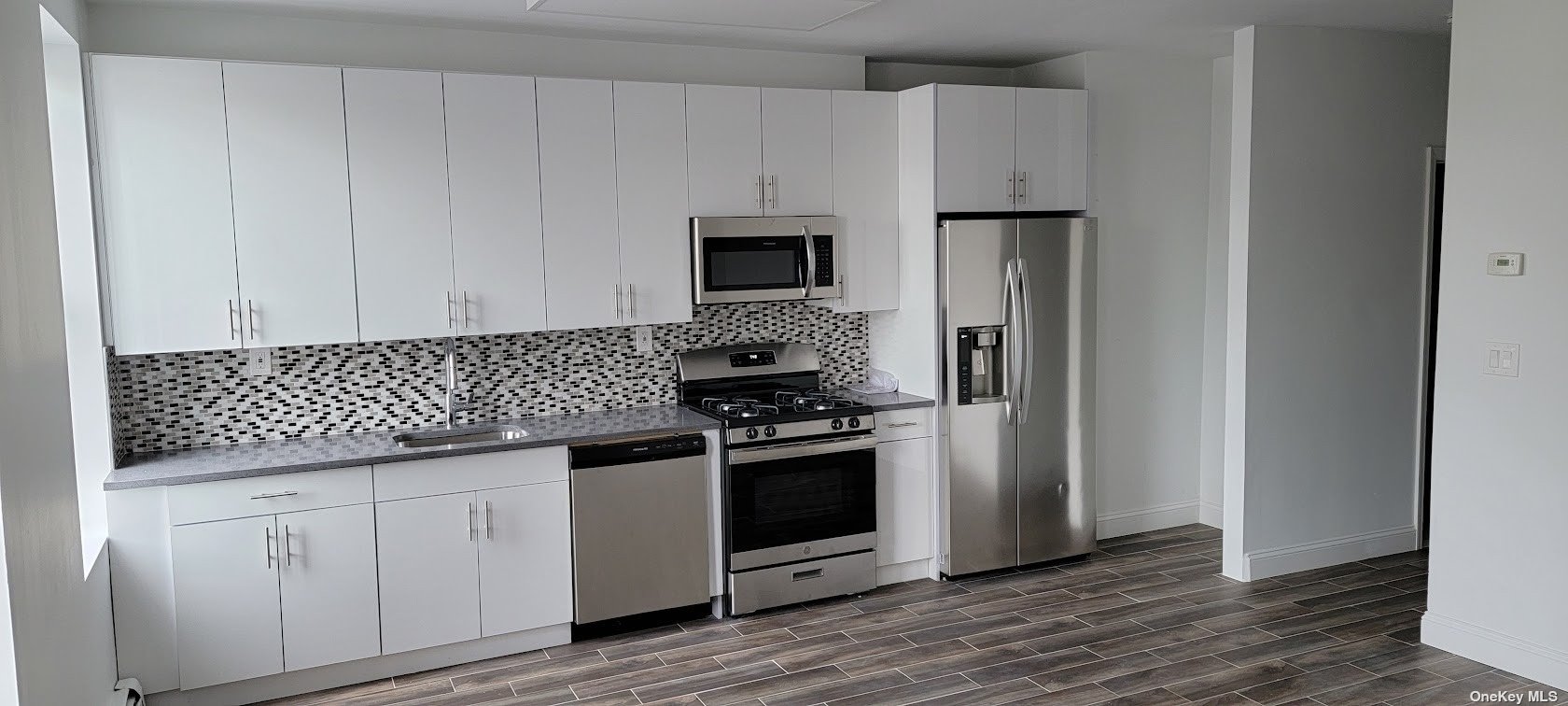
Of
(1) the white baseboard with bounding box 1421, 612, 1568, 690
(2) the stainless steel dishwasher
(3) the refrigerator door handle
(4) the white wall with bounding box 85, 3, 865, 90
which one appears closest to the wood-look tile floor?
(1) the white baseboard with bounding box 1421, 612, 1568, 690

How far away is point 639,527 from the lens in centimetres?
437

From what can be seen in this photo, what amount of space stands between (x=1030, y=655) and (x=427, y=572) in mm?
2303

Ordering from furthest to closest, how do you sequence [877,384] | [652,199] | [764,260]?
[877,384], [764,260], [652,199]

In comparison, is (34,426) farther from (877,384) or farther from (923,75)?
(923,75)

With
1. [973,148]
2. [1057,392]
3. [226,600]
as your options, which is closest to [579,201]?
[973,148]

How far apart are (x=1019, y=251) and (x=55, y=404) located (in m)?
3.77

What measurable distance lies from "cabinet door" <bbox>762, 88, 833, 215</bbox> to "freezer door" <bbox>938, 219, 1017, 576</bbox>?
2.03 feet

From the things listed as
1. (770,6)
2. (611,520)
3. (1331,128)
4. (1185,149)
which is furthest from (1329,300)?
(611,520)

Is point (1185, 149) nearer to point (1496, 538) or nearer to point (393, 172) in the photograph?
point (1496, 538)

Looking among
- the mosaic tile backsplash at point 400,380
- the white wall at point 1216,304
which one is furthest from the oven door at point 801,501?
the white wall at point 1216,304

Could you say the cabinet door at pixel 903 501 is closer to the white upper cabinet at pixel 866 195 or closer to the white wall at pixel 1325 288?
the white upper cabinet at pixel 866 195

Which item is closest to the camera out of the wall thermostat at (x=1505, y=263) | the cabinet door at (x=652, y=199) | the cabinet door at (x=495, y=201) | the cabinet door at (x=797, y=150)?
the wall thermostat at (x=1505, y=263)

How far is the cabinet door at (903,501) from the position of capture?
4.93 m

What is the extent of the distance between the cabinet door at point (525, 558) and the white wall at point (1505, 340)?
133 inches
